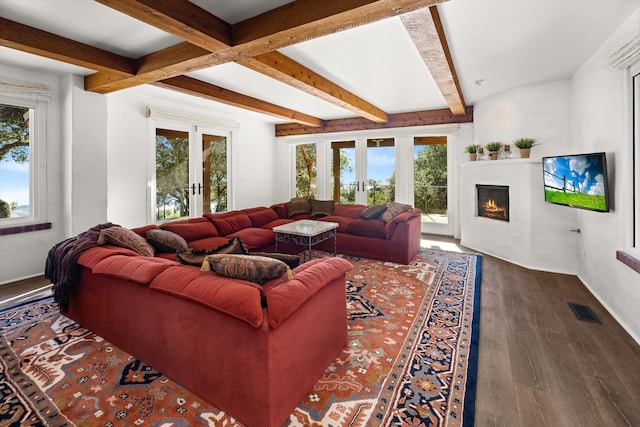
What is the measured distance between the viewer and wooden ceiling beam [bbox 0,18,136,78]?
2471 mm

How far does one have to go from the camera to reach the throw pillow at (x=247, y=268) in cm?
174

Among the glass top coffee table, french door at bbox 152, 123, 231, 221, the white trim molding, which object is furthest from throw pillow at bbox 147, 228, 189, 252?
the white trim molding

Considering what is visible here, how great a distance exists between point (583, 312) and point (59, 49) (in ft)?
17.4

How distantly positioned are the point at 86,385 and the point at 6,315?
1.68 meters

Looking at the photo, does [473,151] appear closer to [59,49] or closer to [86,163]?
[59,49]

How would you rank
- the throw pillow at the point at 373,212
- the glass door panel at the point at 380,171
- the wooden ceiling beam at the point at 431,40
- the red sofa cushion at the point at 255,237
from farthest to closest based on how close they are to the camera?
the glass door panel at the point at 380,171, the throw pillow at the point at 373,212, the red sofa cushion at the point at 255,237, the wooden ceiling beam at the point at 431,40

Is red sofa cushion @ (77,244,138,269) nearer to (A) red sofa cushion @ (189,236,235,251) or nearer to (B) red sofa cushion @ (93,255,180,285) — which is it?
(B) red sofa cushion @ (93,255,180,285)

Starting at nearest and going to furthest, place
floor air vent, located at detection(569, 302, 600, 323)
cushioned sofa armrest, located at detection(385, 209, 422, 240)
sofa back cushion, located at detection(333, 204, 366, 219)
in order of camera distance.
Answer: floor air vent, located at detection(569, 302, 600, 323)
cushioned sofa armrest, located at detection(385, 209, 422, 240)
sofa back cushion, located at detection(333, 204, 366, 219)

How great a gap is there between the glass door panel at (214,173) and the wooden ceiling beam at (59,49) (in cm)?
270

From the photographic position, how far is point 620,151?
8.70 ft

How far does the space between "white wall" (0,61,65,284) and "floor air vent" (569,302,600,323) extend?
588 cm

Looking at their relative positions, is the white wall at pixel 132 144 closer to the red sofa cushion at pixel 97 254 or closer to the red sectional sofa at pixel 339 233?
the red sectional sofa at pixel 339 233

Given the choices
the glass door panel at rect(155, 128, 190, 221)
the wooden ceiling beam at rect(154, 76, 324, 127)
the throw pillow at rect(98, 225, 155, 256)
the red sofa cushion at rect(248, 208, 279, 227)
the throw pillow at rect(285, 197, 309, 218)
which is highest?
the wooden ceiling beam at rect(154, 76, 324, 127)

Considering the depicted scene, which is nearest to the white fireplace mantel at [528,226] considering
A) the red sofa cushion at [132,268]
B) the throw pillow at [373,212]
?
the throw pillow at [373,212]
